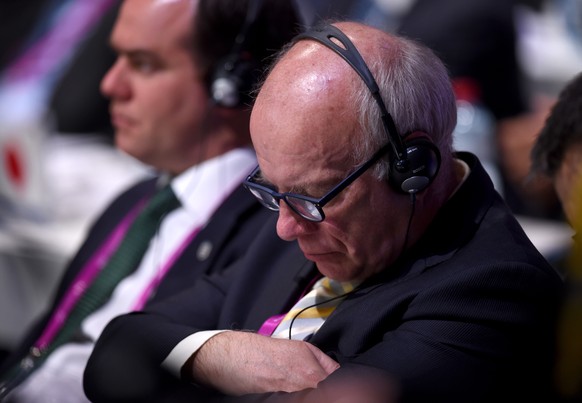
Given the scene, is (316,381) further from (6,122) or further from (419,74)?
(6,122)

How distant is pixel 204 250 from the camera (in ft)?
6.05

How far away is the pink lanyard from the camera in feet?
6.64

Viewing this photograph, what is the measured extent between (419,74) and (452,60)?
7.05 feet

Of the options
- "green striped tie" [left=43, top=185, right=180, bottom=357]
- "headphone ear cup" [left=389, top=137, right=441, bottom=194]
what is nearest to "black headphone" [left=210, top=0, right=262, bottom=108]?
"green striped tie" [left=43, top=185, right=180, bottom=357]

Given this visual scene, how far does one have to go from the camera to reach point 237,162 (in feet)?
6.48

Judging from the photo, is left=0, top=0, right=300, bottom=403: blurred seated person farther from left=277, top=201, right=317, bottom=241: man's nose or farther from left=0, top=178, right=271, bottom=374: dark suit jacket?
left=277, top=201, right=317, bottom=241: man's nose

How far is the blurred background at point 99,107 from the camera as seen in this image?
2736 millimetres

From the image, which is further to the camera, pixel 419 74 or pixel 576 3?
pixel 576 3

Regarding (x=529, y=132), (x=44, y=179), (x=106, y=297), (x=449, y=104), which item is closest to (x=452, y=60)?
(x=529, y=132)

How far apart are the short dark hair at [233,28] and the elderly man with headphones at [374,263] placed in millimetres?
552

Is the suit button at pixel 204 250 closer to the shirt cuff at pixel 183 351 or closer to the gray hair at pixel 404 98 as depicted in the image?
the shirt cuff at pixel 183 351

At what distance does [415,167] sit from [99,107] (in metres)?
3.41

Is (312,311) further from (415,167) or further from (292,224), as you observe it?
(415,167)

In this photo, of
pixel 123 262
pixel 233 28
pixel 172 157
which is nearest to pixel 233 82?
pixel 233 28
